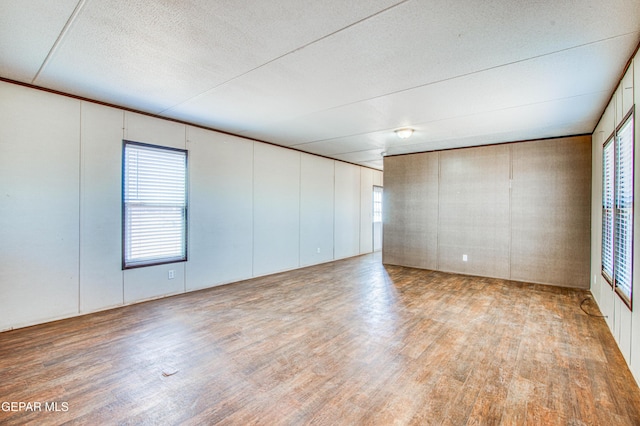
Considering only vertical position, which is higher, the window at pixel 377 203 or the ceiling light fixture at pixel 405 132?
the ceiling light fixture at pixel 405 132

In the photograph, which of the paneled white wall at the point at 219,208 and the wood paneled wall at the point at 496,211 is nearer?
the paneled white wall at the point at 219,208

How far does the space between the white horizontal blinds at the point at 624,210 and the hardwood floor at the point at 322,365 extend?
2.36ft

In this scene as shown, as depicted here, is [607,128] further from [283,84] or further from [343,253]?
[343,253]

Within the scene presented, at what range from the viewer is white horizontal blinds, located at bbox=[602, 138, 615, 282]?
326cm

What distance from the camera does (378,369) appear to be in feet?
8.07

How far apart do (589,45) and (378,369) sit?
3035 mm

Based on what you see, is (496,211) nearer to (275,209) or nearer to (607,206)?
(607,206)

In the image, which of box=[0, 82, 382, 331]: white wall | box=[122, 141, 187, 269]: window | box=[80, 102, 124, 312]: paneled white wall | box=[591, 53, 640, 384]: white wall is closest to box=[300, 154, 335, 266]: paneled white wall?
box=[0, 82, 382, 331]: white wall

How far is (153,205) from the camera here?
4.24 metres

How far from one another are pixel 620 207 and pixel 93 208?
229 inches

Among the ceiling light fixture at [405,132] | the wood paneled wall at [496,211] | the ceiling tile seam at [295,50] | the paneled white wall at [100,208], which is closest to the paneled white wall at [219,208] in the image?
the paneled white wall at [100,208]

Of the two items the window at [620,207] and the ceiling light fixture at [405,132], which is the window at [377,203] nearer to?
the ceiling light fixture at [405,132]

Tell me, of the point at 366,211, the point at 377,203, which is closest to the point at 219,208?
the point at 366,211

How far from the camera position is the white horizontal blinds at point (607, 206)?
→ 3.26m
